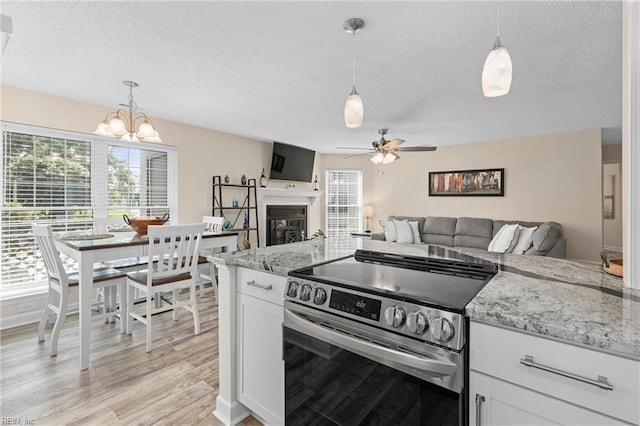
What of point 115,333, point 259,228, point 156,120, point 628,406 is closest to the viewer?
point 628,406

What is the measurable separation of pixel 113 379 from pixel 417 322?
88.7 inches

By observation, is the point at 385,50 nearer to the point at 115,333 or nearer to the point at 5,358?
the point at 115,333

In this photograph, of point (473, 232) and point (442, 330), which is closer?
point (442, 330)

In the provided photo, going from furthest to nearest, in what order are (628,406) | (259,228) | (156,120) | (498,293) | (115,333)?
1. (259,228)
2. (156,120)
3. (115,333)
4. (498,293)
5. (628,406)

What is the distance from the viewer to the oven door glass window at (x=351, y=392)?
1.00 m

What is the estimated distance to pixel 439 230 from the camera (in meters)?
5.58

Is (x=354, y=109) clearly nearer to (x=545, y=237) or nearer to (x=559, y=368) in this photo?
(x=559, y=368)

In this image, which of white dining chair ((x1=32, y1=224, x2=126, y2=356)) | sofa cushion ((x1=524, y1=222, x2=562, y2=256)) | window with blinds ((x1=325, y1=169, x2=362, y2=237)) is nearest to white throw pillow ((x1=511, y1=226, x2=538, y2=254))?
sofa cushion ((x1=524, y1=222, x2=562, y2=256))

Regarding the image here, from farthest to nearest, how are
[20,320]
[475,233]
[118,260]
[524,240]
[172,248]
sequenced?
[475,233] < [524,240] < [118,260] < [20,320] < [172,248]

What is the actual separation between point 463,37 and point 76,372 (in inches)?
146

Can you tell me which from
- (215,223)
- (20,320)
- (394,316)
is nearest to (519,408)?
(394,316)

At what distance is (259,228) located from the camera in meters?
5.50

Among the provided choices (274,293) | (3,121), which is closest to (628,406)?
(274,293)

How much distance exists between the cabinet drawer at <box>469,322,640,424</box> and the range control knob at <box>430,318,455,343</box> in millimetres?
74
